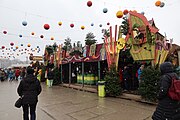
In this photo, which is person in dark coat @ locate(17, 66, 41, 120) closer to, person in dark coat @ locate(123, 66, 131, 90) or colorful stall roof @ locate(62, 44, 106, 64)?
colorful stall roof @ locate(62, 44, 106, 64)

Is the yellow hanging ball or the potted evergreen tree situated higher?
the yellow hanging ball

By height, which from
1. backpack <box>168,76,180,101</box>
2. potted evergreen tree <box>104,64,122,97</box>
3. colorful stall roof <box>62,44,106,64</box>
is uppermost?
colorful stall roof <box>62,44,106,64</box>

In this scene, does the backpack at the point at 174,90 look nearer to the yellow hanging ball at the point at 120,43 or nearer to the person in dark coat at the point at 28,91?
the person in dark coat at the point at 28,91

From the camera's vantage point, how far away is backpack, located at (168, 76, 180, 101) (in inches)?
102

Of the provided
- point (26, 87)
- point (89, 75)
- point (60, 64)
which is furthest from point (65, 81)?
point (26, 87)

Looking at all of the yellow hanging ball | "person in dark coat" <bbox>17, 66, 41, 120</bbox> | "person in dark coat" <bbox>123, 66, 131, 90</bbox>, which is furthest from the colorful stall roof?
"person in dark coat" <bbox>17, 66, 41, 120</bbox>

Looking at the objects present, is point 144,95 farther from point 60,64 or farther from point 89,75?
point 60,64

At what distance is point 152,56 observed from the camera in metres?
7.45

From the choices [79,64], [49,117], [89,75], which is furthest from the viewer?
[79,64]

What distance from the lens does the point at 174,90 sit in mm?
2621

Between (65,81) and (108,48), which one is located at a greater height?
(108,48)

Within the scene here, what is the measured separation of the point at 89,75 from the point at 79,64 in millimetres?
2431

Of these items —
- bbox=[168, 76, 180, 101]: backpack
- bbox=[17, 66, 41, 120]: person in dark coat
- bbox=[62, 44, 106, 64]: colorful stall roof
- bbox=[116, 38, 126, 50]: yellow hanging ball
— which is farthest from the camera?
bbox=[62, 44, 106, 64]: colorful stall roof

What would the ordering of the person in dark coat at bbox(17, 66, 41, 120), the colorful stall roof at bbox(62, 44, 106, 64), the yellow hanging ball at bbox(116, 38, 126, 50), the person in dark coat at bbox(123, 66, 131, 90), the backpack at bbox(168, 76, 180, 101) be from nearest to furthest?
the backpack at bbox(168, 76, 180, 101) < the person in dark coat at bbox(17, 66, 41, 120) < the yellow hanging ball at bbox(116, 38, 126, 50) < the person in dark coat at bbox(123, 66, 131, 90) < the colorful stall roof at bbox(62, 44, 106, 64)
